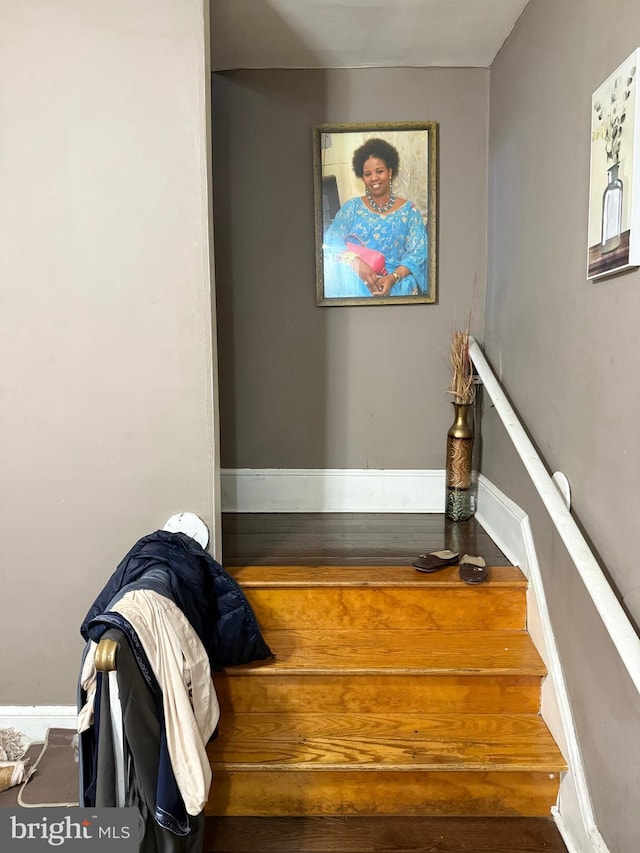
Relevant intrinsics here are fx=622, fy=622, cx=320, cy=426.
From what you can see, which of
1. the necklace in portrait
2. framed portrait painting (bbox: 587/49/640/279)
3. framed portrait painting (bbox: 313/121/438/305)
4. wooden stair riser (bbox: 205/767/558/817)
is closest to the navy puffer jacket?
wooden stair riser (bbox: 205/767/558/817)

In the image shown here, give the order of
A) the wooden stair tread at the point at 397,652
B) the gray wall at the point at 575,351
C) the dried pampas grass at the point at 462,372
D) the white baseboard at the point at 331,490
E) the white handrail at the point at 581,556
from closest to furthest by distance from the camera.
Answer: the white handrail at the point at 581,556 < the gray wall at the point at 575,351 < the wooden stair tread at the point at 397,652 < the dried pampas grass at the point at 462,372 < the white baseboard at the point at 331,490

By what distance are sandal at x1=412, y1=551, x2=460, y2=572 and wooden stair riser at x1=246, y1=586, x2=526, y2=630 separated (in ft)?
0.28

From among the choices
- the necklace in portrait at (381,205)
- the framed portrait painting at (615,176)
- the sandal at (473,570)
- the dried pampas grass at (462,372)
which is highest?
the necklace in portrait at (381,205)

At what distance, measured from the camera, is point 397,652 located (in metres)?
1.96

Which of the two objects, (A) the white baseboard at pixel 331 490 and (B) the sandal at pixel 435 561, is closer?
(B) the sandal at pixel 435 561

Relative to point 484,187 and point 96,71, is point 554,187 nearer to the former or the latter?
point 484,187

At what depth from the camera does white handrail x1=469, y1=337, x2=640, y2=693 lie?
132 cm

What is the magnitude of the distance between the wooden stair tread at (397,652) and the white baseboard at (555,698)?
59mm

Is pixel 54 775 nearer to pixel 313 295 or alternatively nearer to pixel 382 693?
pixel 382 693

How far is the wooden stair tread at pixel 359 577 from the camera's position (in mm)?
2072

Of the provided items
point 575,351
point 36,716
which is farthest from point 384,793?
point 575,351

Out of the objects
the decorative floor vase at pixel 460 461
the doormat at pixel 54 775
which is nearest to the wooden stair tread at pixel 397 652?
the doormat at pixel 54 775

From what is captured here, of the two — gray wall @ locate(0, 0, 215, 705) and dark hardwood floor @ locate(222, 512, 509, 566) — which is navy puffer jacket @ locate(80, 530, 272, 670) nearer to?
gray wall @ locate(0, 0, 215, 705)

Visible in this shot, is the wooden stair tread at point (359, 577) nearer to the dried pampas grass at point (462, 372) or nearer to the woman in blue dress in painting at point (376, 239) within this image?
the dried pampas grass at point (462, 372)
